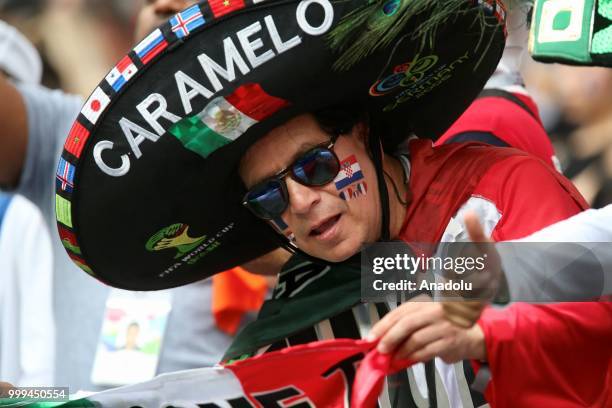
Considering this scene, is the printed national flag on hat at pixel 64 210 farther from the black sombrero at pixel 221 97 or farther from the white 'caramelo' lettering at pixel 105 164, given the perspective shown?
the white 'caramelo' lettering at pixel 105 164

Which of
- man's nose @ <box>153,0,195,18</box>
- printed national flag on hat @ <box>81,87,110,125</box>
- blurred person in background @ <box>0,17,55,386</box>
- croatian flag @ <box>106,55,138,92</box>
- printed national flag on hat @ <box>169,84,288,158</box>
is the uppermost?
man's nose @ <box>153,0,195,18</box>

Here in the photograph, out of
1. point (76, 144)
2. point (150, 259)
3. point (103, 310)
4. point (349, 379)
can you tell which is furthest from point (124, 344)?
point (349, 379)

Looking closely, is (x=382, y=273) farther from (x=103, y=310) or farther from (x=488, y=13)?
(x=103, y=310)

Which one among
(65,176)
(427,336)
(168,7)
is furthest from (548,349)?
(168,7)

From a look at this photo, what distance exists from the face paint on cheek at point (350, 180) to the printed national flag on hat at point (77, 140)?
0.60 meters

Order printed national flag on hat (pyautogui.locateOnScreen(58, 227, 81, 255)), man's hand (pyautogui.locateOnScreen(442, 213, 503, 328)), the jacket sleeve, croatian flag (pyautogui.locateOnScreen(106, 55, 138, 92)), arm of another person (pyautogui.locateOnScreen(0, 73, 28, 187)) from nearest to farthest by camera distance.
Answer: man's hand (pyautogui.locateOnScreen(442, 213, 503, 328)) → the jacket sleeve → croatian flag (pyautogui.locateOnScreen(106, 55, 138, 92)) → printed national flag on hat (pyautogui.locateOnScreen(58, 227, 81, 255)) → arm of another person (pyautogui.locateOnScreen(0, 73, 28, 187))

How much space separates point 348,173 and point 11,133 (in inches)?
69.4

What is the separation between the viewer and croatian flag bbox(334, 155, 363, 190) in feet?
9.21

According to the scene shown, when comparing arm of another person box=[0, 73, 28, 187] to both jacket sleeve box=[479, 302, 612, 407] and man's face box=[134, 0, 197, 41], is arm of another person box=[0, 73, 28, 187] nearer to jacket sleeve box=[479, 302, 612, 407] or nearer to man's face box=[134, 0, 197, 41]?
man's face box=[134, 0, 197, 41]

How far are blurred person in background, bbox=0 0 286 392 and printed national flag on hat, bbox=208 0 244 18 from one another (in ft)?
5.00

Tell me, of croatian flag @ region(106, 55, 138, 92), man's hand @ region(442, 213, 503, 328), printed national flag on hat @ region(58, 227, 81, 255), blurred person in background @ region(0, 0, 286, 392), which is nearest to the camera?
man's hand @ region(442, 213, 503, 328)

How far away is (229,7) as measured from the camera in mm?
2508

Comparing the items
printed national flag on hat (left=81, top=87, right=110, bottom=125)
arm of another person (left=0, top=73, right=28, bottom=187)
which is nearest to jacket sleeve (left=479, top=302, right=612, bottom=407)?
printed national flag on hat (left=81, top=87, right=110, bottom=125)

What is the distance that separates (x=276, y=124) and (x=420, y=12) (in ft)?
1.51
